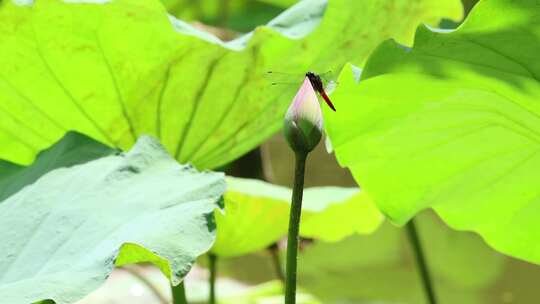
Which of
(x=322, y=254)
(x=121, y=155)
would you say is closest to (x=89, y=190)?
(x=121, y=155)

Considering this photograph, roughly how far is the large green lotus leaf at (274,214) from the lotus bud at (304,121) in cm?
37

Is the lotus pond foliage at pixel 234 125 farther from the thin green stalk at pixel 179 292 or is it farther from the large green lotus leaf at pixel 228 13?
the large green lotus leaf at pixel 228 13

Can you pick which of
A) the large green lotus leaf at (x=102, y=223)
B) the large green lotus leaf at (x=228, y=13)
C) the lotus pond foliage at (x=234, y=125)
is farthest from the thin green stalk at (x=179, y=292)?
the large green lotus leaf at (x=228, y=13)

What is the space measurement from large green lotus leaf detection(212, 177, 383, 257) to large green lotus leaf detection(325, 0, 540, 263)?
185mm

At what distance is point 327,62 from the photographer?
3.29 ft

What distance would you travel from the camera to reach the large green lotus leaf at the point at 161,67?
0.93 metres

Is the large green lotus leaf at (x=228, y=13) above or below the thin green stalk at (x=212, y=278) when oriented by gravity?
above

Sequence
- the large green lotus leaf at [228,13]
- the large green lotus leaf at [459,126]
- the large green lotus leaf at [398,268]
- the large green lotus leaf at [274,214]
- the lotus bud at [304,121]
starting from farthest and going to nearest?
1. the large green lotus leaf at [398,268]
2. the large green lotus leaf at [228,13]
3. the large green lotus leaf at [274,214]
4. the large green lotus leaf at [459,126]
5. the lotus bud at [304,121]

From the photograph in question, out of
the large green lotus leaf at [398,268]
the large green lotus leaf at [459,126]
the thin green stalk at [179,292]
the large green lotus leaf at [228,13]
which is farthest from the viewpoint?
the large green lotus leaf at [398,268]

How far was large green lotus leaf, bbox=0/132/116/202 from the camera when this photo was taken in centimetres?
88

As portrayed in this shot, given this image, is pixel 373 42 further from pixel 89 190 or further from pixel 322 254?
pixel 322 254

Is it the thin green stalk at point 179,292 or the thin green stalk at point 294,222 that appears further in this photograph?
the thin green stalk at point 179,292

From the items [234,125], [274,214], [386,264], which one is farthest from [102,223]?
[386,264]

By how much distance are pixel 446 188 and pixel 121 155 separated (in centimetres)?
29
